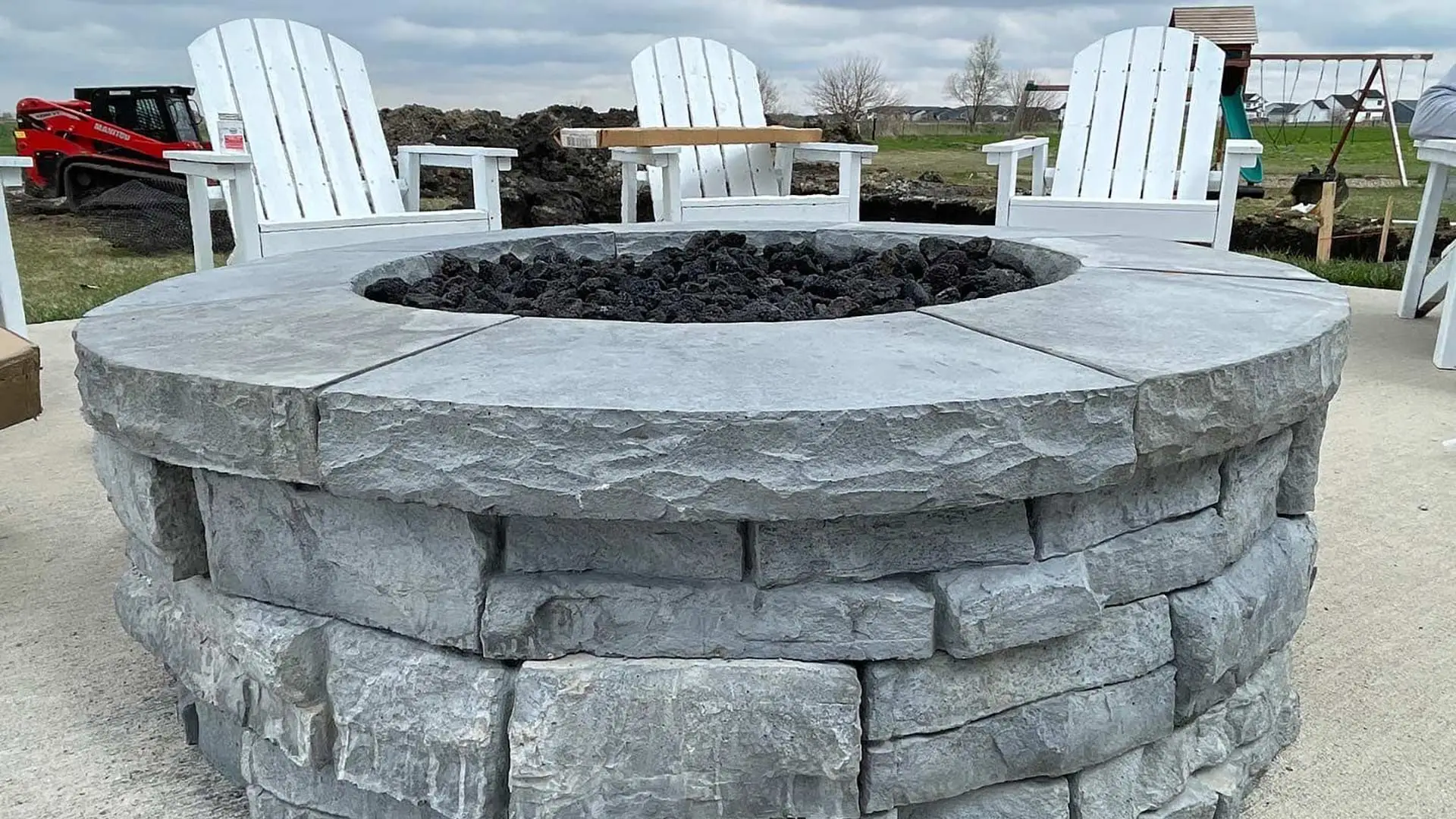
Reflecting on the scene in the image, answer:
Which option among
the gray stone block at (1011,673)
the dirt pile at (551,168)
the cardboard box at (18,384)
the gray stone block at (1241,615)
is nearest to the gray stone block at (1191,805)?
the gray stone block at (1241,615)

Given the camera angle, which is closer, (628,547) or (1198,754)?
(628,547)

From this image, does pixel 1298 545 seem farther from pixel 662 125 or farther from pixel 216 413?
pixel 662 125

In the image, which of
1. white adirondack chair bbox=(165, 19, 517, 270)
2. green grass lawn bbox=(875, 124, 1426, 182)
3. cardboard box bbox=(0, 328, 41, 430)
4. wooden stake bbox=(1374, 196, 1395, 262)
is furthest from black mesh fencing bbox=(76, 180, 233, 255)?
wooden stake bbox=(1374, 196, 1395, 262)

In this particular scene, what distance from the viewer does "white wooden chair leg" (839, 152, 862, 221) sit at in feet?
16.1

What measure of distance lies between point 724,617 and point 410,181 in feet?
13.2

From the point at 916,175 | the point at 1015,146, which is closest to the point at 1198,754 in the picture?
the point at 1015,146

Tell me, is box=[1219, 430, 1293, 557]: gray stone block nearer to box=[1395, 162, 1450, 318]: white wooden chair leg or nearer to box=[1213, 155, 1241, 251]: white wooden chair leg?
box=[1213, 155, 1241, 251]: white wooden chair leg

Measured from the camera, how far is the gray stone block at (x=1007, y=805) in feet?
4.84

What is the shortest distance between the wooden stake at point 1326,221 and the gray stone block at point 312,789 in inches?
286

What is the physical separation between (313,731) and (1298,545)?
1629 millimetres

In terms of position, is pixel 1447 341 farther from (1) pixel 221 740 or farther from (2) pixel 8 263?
(2) pixel 8 263

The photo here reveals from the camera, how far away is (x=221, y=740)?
1757 mm

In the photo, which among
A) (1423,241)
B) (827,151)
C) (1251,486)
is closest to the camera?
(1251,486)

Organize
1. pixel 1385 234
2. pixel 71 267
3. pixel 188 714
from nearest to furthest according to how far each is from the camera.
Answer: pixel 188 714, pixel 1385 234, pixel 71 267
